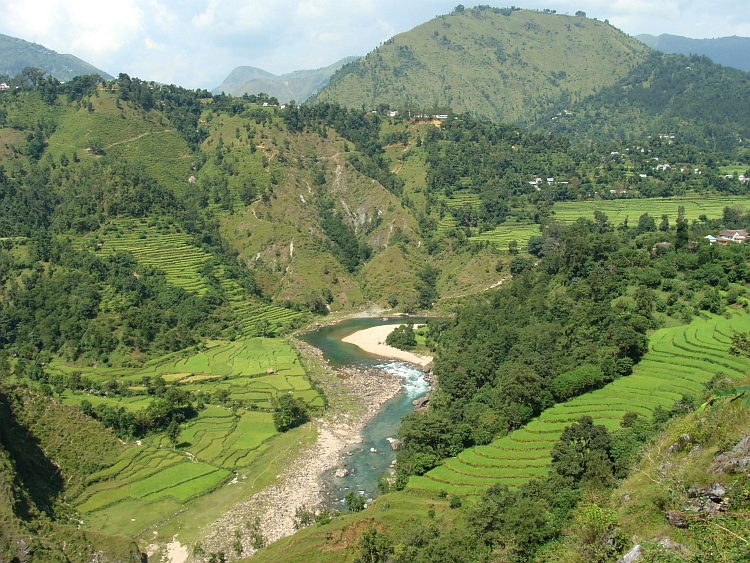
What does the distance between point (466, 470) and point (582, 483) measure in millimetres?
8742

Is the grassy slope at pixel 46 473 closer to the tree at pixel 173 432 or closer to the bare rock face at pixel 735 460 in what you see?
the tree at pixel 173 432

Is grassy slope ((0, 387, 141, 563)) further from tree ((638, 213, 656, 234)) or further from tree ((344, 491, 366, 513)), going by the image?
tree ((638, 213, 656, 234))

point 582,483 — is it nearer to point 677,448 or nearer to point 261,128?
point 677,448

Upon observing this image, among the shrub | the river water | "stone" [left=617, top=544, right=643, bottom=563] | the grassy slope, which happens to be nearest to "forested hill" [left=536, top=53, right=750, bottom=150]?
the river water

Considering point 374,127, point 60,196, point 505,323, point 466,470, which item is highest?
point 374,127

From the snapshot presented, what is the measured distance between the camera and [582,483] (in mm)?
30375

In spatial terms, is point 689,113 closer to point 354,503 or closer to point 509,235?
point 509,235

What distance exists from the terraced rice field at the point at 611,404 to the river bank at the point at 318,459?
26.9ft

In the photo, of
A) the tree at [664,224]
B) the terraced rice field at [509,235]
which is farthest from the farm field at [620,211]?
the tree at [664,224]

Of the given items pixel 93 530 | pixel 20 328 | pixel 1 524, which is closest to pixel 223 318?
pixel 20 328

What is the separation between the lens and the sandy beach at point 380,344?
6894 cm

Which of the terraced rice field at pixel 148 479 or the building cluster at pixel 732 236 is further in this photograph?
the building cluster at pixel 732 236

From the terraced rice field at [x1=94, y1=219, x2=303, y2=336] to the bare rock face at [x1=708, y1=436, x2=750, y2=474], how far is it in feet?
215

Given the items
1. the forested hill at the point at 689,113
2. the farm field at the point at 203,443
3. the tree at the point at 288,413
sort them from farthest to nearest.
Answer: the forested hill at the point at 689,113 < the tree at the point at 288,413 < the farm field at the point at 203,443
